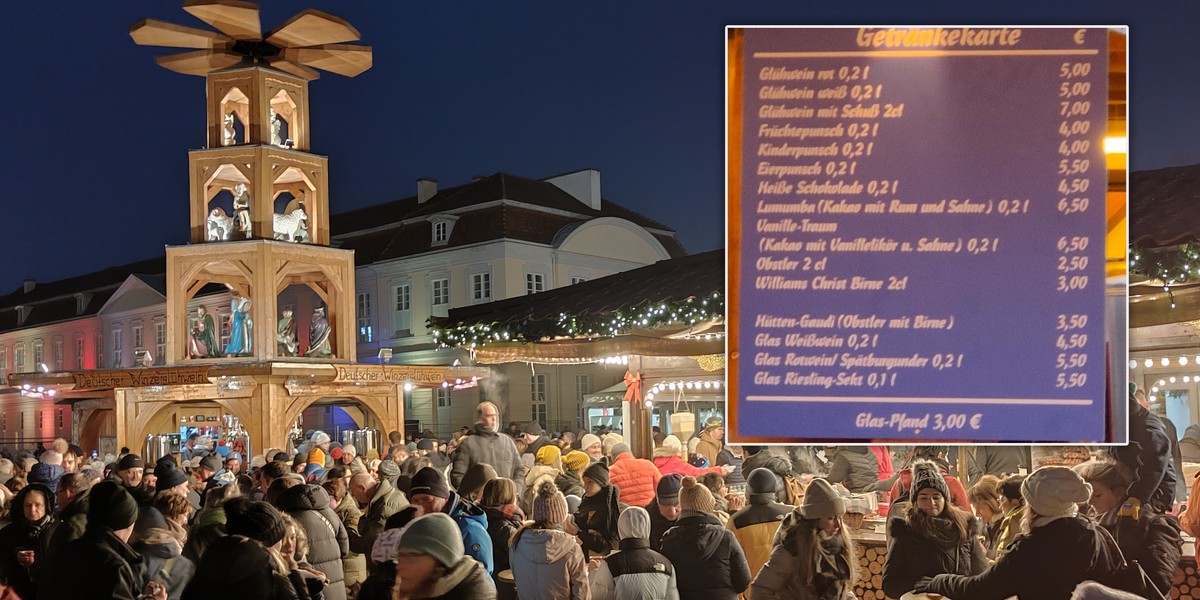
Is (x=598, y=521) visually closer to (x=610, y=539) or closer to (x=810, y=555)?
(x=610, y=539)

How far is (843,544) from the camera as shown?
5812 mm

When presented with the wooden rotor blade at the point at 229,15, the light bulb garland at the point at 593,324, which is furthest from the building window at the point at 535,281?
the light bulb garland at the point at 593,324

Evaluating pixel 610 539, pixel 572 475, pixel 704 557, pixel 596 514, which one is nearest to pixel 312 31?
pixel 572 475

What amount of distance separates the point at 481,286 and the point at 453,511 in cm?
3734

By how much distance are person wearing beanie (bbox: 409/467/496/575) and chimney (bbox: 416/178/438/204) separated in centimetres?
4440

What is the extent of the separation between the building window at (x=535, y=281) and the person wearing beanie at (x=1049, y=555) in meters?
38.9

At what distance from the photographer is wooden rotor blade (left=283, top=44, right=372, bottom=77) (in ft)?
75.5

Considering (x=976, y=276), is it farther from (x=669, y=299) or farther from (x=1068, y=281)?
(x=669, y=299)

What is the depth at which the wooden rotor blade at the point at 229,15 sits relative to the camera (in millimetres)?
21406

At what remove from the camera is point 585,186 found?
49.0m

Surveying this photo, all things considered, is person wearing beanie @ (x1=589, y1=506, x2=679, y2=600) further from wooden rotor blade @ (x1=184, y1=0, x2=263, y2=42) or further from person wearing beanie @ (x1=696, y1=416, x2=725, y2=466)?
wooden rotor blade @ (x1=184, y1=0, x2=263, y2=42)

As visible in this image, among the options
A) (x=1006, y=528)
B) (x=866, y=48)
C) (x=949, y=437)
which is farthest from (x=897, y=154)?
(x=1006, y=528)

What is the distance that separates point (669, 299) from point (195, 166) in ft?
46.4

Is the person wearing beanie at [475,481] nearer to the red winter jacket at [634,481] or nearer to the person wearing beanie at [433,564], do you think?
the red winter jacket at [634,481]
